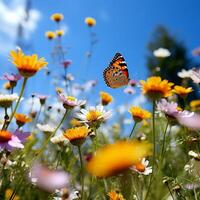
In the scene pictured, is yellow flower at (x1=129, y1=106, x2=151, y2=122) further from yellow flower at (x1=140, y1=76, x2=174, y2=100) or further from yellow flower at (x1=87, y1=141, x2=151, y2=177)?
yellow flower at (x1=87, y1=141, x2=151, y2=177)

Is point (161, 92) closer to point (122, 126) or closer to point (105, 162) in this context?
point (105, 162)

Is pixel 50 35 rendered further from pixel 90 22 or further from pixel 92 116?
pixel 92 116

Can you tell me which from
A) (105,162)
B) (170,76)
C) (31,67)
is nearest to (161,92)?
(31,67)

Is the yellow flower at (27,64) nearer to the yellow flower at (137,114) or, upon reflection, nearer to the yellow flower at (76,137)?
the yellow flower at (76,137)

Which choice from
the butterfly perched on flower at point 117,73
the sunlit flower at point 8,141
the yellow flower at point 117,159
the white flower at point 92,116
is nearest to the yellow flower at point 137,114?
the white flower at point 92,116

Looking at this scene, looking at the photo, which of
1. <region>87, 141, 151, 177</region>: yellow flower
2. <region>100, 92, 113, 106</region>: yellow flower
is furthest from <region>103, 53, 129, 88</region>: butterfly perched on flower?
<region>87, 141, 151, 177</region>: yellow flower

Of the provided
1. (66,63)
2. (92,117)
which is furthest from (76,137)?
(66,63)
